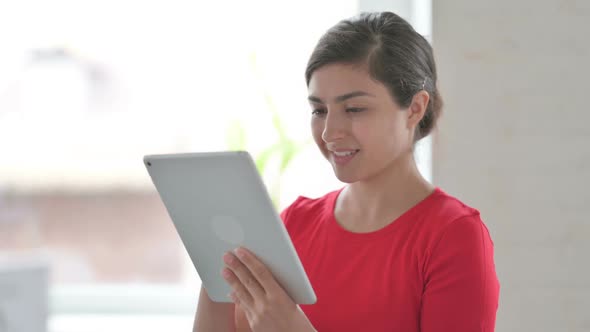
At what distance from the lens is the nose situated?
1330mm

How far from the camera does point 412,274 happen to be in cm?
131

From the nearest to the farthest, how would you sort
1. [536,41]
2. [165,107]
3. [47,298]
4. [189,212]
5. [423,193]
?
[47,298]
[189,212]
[423,193]
[536,41]
[165,107]

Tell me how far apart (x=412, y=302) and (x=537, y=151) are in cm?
74

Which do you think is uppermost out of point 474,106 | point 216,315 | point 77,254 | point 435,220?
point 474,106

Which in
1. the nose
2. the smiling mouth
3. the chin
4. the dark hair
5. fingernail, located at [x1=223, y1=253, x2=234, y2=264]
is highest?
the dark hair

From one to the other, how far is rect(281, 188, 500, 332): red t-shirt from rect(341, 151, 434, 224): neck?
27mm

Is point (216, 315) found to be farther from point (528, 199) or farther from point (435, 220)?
point (528, 199)

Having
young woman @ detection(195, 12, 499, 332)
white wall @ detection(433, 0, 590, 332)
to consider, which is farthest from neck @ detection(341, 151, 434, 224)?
white wall @ detection(433, 0, 590, 332)

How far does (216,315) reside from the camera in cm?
142

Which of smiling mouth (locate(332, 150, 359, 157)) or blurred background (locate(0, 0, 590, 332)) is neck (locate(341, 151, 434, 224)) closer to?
smiling mouth (locate(332, 150, 359, 157))

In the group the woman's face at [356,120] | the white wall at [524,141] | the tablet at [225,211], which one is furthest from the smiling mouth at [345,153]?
the white wall at [524,141]

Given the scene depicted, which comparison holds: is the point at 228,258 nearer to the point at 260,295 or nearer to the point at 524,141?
the point at 260,295

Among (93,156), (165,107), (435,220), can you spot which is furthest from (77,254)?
(435,220)

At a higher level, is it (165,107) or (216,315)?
(165,107)
